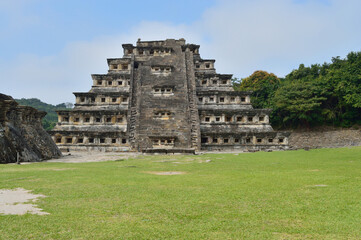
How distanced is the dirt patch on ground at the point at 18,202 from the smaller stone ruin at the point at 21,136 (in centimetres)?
738

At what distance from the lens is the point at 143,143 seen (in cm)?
2133

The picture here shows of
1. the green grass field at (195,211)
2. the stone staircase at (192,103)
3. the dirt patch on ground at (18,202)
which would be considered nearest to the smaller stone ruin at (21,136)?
the dirt patch on ground at (18,202)

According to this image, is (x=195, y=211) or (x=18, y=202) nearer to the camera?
(x=195, y=211)

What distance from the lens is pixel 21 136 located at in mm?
14070

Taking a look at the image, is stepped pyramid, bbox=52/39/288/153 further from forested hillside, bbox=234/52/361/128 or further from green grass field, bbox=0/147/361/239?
green grass field, bbox=0/147/361/239

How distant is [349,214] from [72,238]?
12.2 feet

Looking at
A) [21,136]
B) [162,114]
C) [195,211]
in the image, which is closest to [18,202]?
[195,211]

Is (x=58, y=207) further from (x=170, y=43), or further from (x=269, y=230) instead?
(x=170, y=43)

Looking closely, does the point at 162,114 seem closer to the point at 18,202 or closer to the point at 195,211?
the point at 18,202

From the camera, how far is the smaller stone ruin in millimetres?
12898

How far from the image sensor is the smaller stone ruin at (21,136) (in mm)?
12898

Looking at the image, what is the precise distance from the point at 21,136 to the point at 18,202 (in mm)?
10895

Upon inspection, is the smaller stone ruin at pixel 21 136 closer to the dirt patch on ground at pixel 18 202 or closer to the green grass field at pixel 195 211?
the dirt patch on ground at pixel 18 202

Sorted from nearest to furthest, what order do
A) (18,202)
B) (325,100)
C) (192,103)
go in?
(18,202), (192,103), (325,100)
